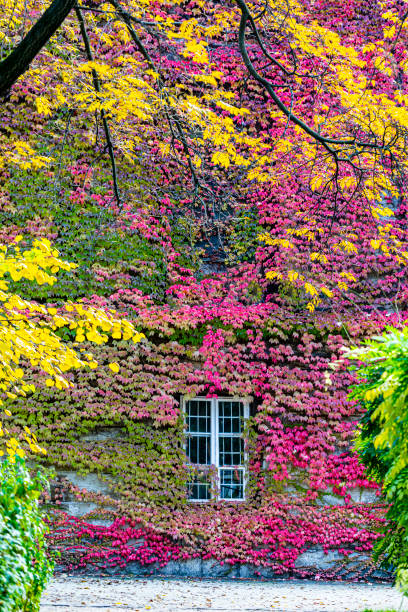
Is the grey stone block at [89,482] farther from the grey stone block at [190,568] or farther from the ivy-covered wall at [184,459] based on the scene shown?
the grey stone block at [190,568]

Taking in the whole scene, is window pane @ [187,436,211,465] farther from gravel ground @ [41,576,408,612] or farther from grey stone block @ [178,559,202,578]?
gravel ground @ [41,576,408,612]

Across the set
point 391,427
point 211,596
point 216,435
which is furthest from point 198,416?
point 391,427

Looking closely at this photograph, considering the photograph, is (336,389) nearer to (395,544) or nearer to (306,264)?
(306,264)

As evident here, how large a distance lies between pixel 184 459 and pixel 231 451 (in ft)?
2.78

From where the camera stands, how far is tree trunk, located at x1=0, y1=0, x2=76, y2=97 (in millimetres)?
4176

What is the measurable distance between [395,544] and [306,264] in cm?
698

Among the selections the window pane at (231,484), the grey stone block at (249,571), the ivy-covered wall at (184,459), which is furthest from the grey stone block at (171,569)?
the window pane at (231,484)

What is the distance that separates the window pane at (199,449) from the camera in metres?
9.39

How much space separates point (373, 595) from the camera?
24.0 feet

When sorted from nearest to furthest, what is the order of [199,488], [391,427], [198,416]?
[391,427] < [199,488] < [198,416]

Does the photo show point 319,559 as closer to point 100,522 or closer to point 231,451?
point 231,451

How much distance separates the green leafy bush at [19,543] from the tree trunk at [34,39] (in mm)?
2677

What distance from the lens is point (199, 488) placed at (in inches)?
364

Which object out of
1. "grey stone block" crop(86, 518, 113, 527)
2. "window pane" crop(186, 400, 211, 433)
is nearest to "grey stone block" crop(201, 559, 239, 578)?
"grey stone block" crop(86, 518, 113, 527)
